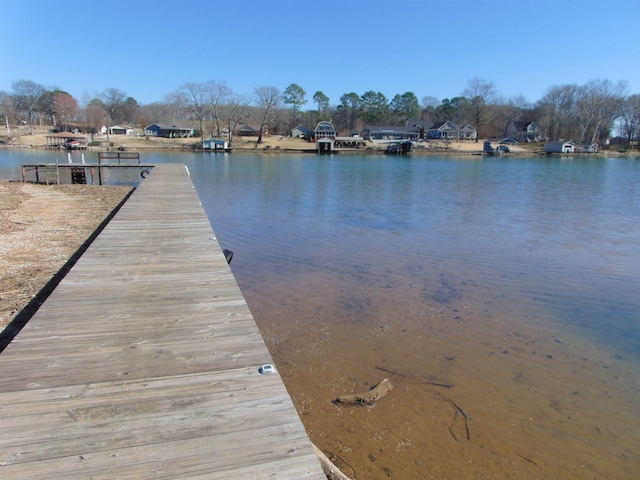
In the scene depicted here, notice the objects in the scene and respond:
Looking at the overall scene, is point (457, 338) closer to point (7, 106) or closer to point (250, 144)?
point (250, 144)

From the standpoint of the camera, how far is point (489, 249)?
11352mm

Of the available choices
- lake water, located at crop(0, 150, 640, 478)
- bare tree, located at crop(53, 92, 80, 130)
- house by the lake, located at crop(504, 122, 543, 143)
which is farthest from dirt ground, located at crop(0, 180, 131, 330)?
house by the lake, located at crop(504, 122, 543, 143)

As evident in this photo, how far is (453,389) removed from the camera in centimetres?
486

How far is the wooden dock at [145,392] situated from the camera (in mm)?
2057

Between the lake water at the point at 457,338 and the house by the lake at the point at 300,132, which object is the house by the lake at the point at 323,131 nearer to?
the house by the lake at the point at 300,132

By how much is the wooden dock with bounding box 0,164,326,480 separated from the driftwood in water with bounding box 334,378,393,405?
1542 millimetres

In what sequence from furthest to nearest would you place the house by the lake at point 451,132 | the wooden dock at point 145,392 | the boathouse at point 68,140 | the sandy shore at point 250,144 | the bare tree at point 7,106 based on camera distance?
the house by the lake at point 451,132, the bare tree at point 7,106, the sandy shore at point 250,144, the boathouse at point 68,140, the wooden dock at point 145,392

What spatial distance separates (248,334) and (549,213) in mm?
17543

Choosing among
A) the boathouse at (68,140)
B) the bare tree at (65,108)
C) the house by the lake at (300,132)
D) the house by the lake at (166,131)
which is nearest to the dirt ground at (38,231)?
the boathouse at (68,140)

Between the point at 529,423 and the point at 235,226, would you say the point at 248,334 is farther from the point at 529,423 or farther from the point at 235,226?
the point at 235,226

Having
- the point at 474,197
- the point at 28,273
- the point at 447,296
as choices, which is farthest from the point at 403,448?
the point at 474,197

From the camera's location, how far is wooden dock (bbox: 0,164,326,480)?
2.06m

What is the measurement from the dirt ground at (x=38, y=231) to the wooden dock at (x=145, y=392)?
7.08 ft

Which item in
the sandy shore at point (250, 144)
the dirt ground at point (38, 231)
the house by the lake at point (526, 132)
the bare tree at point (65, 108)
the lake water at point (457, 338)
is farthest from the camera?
the house by the lake at point (526, 132)
